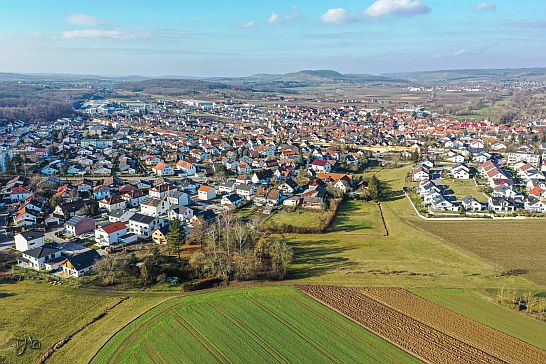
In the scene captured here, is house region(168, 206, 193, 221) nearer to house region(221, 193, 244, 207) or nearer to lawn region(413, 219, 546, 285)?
house region(221, 193, 244, 207)

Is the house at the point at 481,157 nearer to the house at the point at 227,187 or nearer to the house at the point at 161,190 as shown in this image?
the house at the point at 227,187

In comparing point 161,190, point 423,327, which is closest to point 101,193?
point 161,190

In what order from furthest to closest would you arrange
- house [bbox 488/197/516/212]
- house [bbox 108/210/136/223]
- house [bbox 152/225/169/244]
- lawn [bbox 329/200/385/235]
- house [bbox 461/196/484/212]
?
house [bbox 461/196/484/212] < house [bbox 488/197/516/212] < house [bbox 108/210/136/223] < lawn [bbox 329/200/385/235] < house [bbox 152/225/169/244]

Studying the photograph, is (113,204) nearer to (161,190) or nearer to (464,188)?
(161,190)

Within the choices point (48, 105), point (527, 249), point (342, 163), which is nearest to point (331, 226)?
point (527, 249)

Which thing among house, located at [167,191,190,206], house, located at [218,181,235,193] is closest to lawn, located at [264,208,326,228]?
house, located at [218,181,235,193]

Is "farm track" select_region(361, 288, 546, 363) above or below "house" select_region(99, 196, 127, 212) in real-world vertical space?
below

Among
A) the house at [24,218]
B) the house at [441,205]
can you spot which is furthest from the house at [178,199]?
the house at [441,205]
